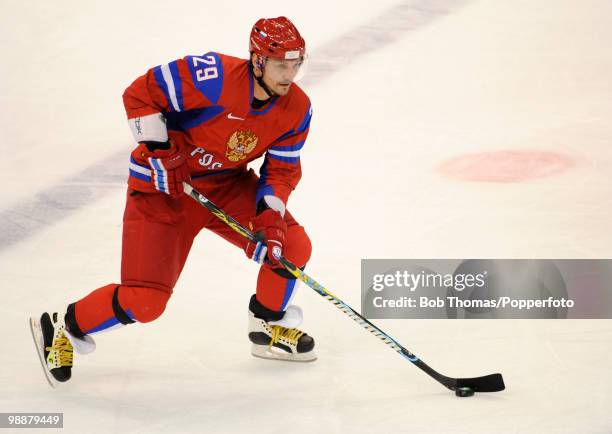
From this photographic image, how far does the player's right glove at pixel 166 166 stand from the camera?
11.7 feet

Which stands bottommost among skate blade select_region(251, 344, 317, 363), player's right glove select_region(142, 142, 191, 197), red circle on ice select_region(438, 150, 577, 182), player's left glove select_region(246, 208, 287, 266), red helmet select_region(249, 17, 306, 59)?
skate blade select_region(251, 344, 317, 363)

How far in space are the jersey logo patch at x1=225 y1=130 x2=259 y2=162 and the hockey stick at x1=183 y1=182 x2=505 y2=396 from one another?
179 millimetres

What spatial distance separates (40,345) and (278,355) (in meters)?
0.86

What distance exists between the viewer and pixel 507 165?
5.32m

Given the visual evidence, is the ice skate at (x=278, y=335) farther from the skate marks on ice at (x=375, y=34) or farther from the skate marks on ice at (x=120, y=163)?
the skate marks on ice at (x=375, y=34)

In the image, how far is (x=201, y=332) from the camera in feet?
13.5

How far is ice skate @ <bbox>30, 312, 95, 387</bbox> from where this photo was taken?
145 inches

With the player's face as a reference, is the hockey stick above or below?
below

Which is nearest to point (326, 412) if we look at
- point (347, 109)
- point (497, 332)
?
point (497, 332)

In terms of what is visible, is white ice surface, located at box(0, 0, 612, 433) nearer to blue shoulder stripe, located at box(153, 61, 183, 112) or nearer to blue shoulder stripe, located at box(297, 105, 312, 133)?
blue shoulder stripe, located at box(297, 105, 312, 133)

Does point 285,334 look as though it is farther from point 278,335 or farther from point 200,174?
point 200,174

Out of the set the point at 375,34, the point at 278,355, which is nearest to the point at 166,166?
the point at 278,355

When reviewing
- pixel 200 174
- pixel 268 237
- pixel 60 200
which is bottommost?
pixel 60 200

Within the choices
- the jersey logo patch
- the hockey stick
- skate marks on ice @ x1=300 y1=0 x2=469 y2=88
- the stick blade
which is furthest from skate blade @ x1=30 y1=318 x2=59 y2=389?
skate marks on ice @ x1=300 y1=0 x2=469 y2=88
